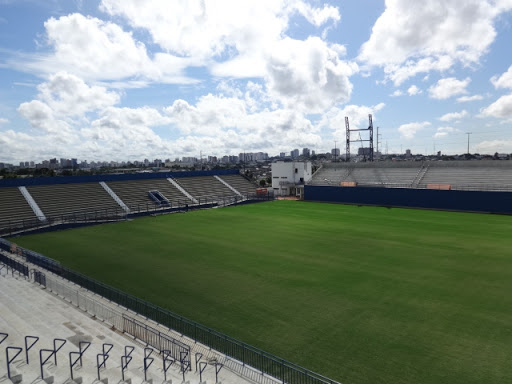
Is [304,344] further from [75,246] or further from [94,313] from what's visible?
[75,246]

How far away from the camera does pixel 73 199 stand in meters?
48.8

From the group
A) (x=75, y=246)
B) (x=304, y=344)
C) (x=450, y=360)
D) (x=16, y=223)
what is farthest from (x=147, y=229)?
(x=450, y=360)

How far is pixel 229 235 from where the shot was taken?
3294cm

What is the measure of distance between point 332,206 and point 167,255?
108 feet

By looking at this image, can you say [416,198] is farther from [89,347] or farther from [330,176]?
[89,347]

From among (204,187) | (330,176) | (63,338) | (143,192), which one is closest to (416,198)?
(330,176)

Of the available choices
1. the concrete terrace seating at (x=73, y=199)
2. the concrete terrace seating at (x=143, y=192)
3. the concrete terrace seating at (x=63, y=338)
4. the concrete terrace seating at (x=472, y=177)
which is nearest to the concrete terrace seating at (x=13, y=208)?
the concrete terrace seating at (x=73, y=199)

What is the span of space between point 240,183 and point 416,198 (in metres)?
33.4

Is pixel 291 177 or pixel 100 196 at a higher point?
pixel 291 177

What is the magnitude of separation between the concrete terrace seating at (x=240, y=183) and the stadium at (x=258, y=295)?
23.4 m

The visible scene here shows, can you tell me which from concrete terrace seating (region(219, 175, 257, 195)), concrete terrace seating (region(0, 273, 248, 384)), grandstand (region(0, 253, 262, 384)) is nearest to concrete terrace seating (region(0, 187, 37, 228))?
concrete terrace seating (region(0, 273, 248, 384))

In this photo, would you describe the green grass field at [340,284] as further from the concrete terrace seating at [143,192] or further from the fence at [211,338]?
the concrete terrace seating at [143,192]

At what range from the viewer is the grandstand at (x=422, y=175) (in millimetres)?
48812

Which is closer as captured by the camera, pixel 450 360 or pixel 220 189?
pixel 450 360
